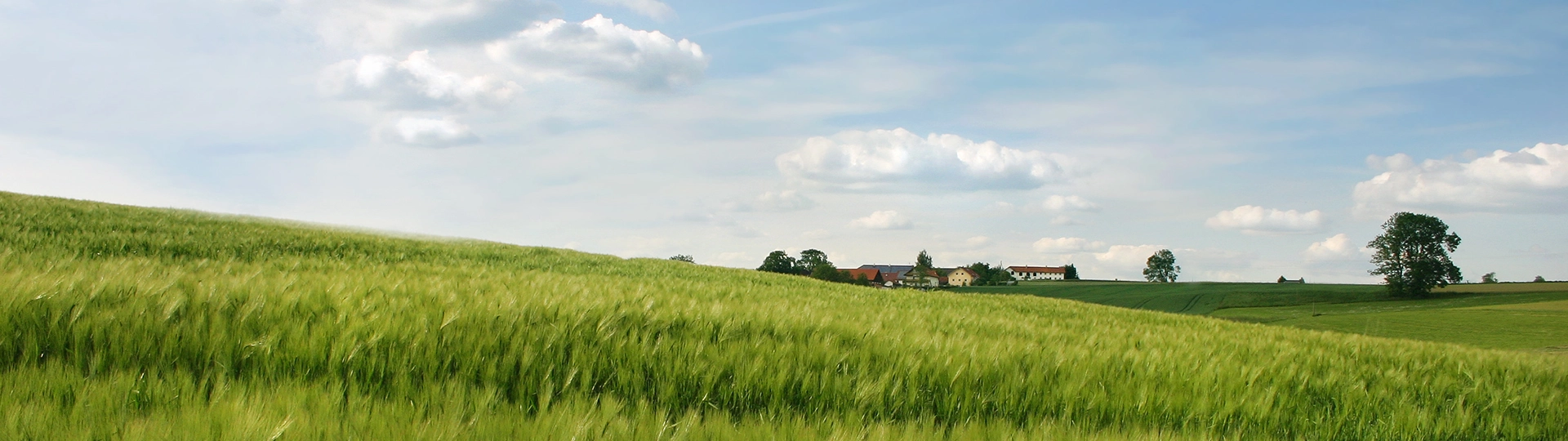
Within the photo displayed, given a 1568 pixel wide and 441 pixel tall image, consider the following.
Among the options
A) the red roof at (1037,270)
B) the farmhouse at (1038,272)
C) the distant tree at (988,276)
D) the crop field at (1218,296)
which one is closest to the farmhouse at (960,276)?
the distant tree at (988,276)

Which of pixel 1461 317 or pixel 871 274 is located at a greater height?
pixel 871 274

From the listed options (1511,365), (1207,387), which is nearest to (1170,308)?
(1511,365)

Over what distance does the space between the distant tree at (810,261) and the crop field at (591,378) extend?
79300mm

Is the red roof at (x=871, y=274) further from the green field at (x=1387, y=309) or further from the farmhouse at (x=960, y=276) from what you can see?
the green field at (x=1387, y=309)

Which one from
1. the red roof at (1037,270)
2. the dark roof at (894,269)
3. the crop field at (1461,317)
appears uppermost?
the red roof at (1037,270)

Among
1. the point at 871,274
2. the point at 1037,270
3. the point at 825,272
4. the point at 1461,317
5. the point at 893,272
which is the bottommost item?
the point at 1461,317

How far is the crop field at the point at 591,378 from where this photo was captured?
6.58 feet

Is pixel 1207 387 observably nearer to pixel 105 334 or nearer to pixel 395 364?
pixel 395 364

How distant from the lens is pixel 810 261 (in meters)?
87.6

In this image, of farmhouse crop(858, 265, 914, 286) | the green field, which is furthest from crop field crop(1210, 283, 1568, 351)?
farmhouse crop(858, 265, 914, 286)

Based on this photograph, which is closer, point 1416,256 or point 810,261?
point 1416,256

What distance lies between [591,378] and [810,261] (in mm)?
84974

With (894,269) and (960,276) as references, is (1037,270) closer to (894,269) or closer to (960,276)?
(960,276)

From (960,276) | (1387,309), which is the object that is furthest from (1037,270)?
(1387,309)
